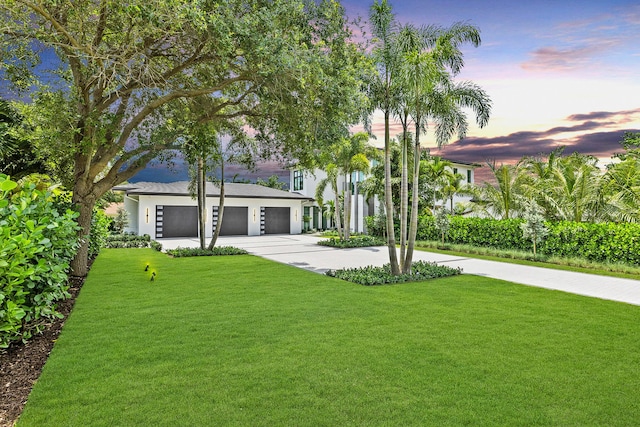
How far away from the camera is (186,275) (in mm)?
10672

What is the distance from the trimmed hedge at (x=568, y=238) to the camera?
1183 centimetres

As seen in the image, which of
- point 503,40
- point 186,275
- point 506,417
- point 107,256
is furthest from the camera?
point 107,256

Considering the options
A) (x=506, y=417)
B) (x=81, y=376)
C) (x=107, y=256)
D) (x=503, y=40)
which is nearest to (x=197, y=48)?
(x=81, y=376)

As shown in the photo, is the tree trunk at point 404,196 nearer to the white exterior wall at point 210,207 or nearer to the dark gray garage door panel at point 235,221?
the white exterior wall at point 210,207

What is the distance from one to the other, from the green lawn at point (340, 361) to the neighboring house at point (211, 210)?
1641 centimetres

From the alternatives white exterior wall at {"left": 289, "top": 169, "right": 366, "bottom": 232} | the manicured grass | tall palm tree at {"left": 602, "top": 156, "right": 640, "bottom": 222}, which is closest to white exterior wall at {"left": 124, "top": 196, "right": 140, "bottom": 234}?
white exterior wall at {"left": 289, "top": 169, "right": 366, "bottom": 232}

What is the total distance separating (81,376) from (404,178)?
8.28 m

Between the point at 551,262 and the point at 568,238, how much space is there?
1070 millimetres

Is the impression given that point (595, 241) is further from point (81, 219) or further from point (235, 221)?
point (235, 221)

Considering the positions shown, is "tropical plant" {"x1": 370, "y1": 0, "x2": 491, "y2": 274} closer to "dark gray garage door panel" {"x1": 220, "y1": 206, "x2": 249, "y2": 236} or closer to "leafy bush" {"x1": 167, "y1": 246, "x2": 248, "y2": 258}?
"leafy bush" {"x1": 167, "y1": 246, "x2": 248, "y2": 258}

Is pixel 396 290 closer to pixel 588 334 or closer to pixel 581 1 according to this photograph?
pixel 588 334

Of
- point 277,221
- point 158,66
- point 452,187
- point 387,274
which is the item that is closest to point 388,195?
point 387,274

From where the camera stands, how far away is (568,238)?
13.3 m

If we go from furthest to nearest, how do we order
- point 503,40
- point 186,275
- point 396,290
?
point 503,40
point 186,275
point 396,290
